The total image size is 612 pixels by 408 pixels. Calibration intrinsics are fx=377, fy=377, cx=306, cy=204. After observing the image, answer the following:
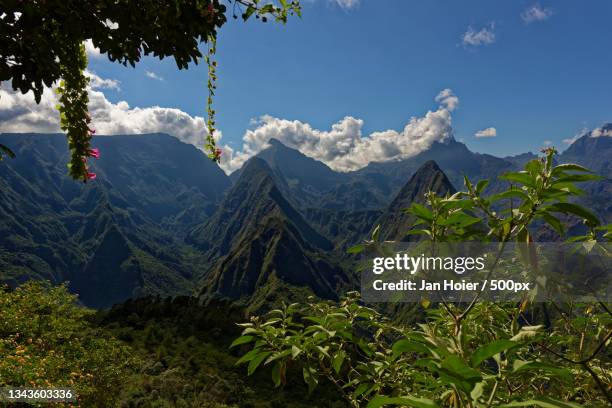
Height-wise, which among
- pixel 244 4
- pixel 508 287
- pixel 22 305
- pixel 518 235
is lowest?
pixel 22 305

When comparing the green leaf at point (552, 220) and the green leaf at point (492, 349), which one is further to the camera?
the green leaf at point (552, 220)

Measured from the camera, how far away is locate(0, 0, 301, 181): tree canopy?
4.45 meters

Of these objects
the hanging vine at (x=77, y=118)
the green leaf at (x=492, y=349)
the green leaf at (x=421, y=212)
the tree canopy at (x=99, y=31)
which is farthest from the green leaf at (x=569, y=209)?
the hanging vine at (x=77, y=118)

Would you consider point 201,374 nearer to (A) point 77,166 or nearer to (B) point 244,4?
(A) point 77,166

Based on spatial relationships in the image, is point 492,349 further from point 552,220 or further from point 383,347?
point 383,347

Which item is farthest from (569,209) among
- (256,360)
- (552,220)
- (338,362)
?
(256,360)

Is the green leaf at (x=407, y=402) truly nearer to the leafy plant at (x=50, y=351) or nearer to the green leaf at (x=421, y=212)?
the green leaf at (x=421, y=212)

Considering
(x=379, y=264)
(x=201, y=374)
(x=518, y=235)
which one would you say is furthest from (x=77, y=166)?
(x=201, y=374)

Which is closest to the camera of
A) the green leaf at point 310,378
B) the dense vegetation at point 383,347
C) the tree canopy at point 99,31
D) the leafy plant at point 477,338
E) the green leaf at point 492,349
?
the green leaf at point 492,349

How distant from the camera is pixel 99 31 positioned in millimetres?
4871

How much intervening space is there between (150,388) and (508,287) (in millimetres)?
27973

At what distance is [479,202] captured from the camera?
2775 mm

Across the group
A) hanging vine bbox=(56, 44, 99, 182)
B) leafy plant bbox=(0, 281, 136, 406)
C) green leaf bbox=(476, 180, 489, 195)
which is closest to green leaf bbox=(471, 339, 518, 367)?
green leaf bbox=(476, 180, 489, 195)

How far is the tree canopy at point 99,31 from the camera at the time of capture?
4.45 m
